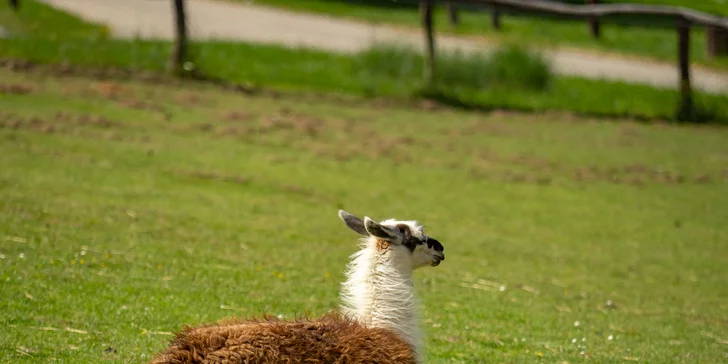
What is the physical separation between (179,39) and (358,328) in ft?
55.0

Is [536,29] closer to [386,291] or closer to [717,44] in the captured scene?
[717,44]

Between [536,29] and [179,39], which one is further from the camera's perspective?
[536,29]

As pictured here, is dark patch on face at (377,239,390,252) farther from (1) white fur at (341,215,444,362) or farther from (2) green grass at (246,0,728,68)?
(2) green grass at (246,0,728,68)

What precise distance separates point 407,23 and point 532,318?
27629mm

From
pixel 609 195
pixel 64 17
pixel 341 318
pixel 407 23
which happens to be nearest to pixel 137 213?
pixel 341 318

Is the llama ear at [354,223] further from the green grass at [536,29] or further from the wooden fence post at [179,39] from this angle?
the green grass at [536,29]

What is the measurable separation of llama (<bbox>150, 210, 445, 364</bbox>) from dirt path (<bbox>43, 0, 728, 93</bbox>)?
1998cm

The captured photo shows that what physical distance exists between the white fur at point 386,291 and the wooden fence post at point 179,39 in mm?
15554

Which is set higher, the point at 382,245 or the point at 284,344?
the point at 382,245

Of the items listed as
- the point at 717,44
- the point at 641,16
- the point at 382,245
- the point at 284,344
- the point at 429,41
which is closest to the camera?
the point at 284,344

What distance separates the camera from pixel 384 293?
7316mm

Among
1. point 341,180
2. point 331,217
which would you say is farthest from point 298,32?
point 331,217

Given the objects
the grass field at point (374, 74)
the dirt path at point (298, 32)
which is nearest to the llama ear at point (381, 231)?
the grass field at point (374, 74)

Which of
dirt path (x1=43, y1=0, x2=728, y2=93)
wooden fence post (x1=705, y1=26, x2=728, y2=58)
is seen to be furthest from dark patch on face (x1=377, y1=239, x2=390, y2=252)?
wooden fence post (x1=705, y1=26, x2=728, y2=58)
